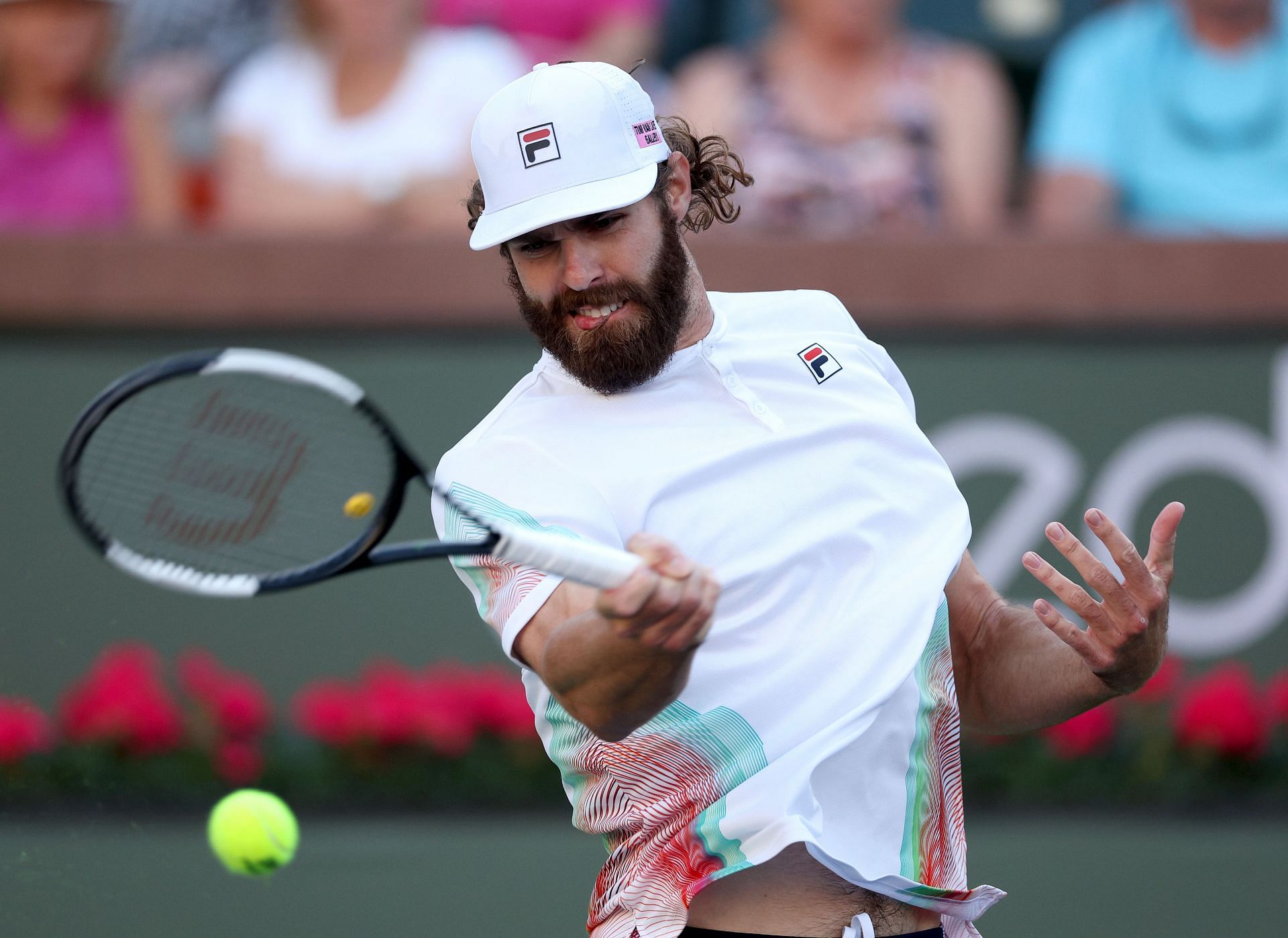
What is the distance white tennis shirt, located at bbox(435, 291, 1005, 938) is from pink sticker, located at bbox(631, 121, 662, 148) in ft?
1.09

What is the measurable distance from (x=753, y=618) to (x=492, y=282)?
2.83 meters

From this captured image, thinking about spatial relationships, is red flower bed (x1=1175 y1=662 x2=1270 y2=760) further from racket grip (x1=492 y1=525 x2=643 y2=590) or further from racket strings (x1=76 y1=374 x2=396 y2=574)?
racket grip (x1=492 y1=525 x2=643 y2=590)

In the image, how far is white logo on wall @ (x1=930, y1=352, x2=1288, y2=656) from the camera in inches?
208

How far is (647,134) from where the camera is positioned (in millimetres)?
2822

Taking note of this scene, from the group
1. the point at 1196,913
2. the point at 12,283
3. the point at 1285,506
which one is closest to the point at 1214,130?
the point at 1285,506

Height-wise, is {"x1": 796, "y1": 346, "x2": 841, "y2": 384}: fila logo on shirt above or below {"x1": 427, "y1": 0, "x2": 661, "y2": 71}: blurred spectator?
above

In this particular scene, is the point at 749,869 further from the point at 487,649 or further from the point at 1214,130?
the point at 1214,130

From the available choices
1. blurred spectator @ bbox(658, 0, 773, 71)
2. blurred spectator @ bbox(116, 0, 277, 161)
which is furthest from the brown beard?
blurred spectator @ bbox(658, 0, 773, 71)

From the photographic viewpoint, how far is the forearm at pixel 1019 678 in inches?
113

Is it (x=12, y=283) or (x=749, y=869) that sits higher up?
(x=749, y=869)

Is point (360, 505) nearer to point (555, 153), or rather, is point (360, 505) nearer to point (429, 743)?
point (555, 153)

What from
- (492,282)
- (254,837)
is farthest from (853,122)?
(254,837)

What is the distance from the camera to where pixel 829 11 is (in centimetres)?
566

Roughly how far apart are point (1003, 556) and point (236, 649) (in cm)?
A: 232
